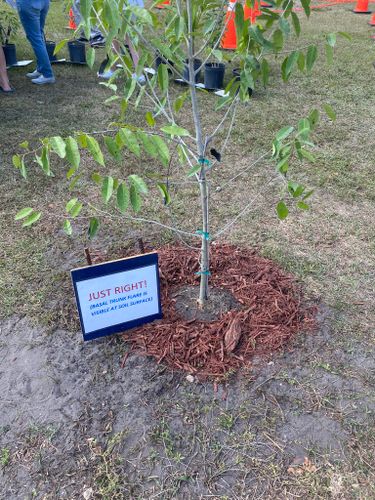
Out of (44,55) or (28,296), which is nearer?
(28,296)

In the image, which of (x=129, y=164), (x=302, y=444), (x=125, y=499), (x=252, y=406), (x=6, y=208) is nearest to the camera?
(x=125, y=499)

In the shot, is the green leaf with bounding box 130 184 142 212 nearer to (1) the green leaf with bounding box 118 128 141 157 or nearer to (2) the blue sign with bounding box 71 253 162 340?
(1) the green leaf with bounding box 118 128 141 157

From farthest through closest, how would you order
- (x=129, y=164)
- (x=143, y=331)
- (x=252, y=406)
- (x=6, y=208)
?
(x=129, y=164), (x=6, y=208), (x=143, y=331), (x=252, y=406)

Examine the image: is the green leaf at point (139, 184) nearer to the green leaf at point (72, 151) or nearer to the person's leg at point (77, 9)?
the green leaf at point (72, 151)

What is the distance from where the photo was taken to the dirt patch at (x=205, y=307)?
2.32 m

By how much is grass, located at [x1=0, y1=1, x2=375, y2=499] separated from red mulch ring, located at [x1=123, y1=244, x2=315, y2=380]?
0.16 metres

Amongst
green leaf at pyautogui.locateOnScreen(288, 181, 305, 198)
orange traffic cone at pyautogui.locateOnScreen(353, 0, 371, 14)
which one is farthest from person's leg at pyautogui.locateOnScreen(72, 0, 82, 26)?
orange traffic cone at pyautogui.locateOnScreen(353, 0, 371, 14)

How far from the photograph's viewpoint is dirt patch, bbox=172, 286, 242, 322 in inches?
91.4

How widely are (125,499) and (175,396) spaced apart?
455mm

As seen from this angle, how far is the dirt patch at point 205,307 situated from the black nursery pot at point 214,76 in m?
3.87

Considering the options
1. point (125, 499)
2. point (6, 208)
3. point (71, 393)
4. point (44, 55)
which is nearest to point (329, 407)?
point (125, 499)

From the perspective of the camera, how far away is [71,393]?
195 centimetres

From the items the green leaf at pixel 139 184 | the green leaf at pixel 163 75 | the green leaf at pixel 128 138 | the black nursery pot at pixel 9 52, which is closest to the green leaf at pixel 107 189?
the green leaf at pixel 139 184

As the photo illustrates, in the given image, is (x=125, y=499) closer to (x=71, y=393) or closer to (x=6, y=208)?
(x=71, y=393)
